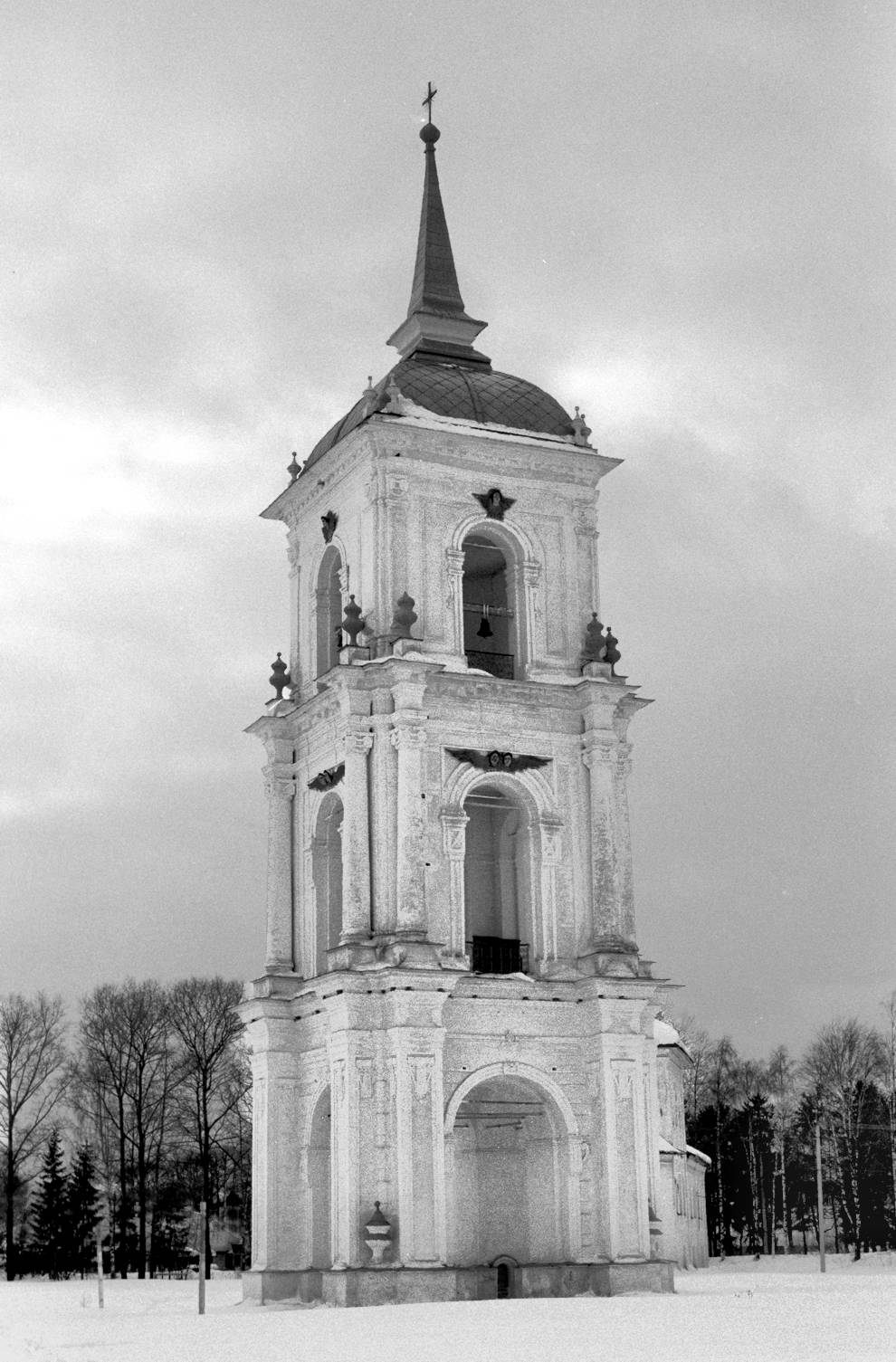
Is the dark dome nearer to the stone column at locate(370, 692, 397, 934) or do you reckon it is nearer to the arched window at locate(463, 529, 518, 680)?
the arched window at locate(463, 529, 518, 680)

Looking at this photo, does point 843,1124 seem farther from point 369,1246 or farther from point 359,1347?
point 359,1347

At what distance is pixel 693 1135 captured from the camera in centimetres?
7931

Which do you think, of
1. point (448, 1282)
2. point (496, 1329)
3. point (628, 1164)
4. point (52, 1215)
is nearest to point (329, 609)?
point (628, 1164)

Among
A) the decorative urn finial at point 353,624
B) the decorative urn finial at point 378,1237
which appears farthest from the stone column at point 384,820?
the decorative urn finial at point 378,1237

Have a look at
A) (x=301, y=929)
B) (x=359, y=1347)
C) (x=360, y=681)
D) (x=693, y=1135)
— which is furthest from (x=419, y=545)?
(x=693, y=1135)

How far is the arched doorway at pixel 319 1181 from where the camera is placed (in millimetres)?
35594

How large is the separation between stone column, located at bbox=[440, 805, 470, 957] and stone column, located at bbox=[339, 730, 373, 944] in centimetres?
146

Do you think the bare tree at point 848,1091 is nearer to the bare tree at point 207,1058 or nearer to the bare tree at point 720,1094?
the bare tree at point 720,1094

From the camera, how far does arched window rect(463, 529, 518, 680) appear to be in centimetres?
3866

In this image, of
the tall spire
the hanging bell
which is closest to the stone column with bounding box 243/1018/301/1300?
the hanging bell

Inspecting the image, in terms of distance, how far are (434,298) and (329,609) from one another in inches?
305

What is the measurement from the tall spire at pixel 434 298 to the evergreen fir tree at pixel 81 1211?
32160 millimetres

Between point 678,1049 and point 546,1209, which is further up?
point 678,1049

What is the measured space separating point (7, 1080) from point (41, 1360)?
1822 inches
